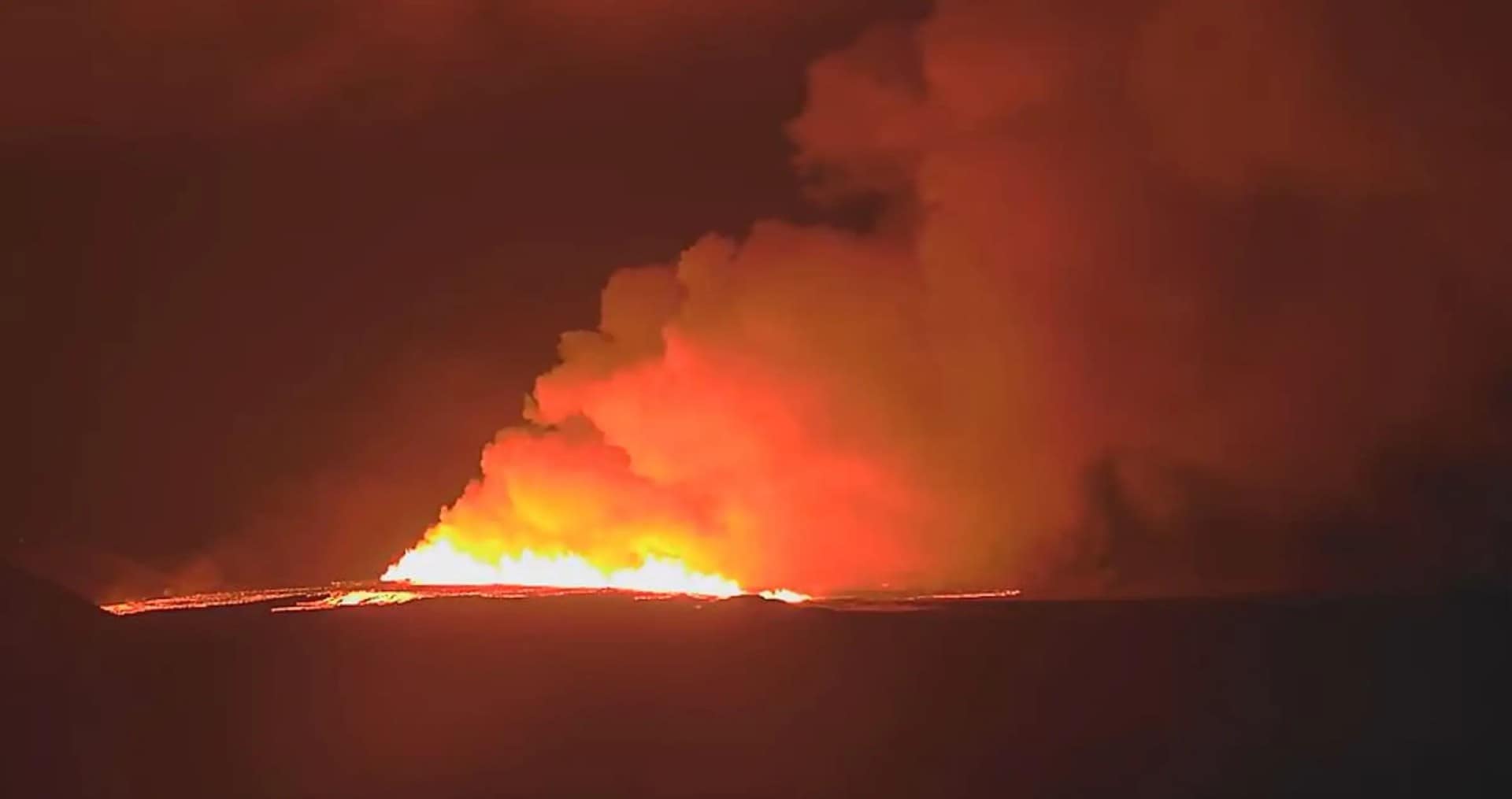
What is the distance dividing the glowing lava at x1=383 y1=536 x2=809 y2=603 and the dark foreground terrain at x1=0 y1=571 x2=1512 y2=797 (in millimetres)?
3989

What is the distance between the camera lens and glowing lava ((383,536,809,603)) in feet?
71.9

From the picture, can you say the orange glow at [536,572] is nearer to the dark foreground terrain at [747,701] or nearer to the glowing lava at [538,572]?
the glowing lava at [538,572]

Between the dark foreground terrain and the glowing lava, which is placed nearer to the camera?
the dark foreground terrain

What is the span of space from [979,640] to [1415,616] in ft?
14.1

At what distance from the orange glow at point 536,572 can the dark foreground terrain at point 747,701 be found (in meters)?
4.02

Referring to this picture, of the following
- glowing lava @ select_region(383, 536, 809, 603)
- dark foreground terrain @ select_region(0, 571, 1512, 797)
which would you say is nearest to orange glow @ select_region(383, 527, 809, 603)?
glowing lava @ select_region(383, 536, 809, 603)

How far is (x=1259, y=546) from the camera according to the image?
25250 millimetres

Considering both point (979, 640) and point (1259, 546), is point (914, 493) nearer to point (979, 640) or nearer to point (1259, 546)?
point (1259, 546)

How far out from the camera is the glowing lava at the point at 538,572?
2192 cm

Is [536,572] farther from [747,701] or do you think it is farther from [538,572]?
[747,701]

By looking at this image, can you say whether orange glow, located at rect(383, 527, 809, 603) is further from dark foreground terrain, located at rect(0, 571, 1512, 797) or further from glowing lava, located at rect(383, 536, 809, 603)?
dark foreground terrain, located at rect(0, 571, 1512, 797)

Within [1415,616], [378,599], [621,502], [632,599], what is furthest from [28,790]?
[1415,616]

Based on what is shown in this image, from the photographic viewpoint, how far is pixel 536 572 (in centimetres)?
2267

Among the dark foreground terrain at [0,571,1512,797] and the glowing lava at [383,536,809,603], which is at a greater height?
the glowing lava at [383,536,809,603]
